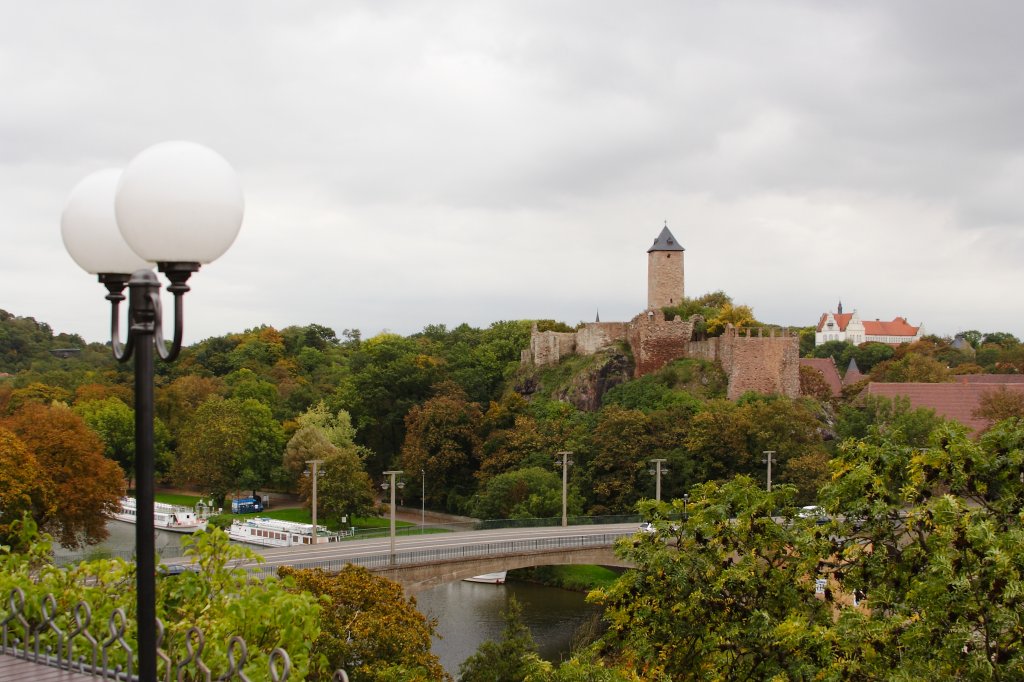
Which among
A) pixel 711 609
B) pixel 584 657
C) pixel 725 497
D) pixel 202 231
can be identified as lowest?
pixel 584 657

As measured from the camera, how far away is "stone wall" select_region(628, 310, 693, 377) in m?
51.7

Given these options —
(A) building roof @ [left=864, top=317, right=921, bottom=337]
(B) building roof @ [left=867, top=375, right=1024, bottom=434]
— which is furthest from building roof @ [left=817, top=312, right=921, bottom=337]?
(B) building roof @ [left=867, top=375, right=1024, bottom=434]

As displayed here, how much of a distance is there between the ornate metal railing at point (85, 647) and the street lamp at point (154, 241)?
144 cm

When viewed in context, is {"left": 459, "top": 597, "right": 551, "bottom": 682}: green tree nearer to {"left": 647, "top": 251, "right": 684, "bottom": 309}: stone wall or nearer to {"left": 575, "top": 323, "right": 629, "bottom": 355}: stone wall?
{"left": 575, "top": 323, "right": 629, "bottom": 355}: stone wall

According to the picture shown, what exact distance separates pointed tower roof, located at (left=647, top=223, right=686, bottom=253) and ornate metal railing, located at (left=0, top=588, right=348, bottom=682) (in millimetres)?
48335

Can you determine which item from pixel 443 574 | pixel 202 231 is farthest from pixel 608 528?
Answer: pixel 202 231

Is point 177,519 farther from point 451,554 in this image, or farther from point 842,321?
point 842,321

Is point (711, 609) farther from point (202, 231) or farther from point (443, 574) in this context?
point (443, 574)

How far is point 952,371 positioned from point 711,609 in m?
65.5

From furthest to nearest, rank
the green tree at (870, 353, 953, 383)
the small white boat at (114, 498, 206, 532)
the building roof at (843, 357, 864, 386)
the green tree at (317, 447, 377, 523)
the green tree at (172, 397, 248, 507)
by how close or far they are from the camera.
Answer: the building roof at (843, 357, 864, 386) < the green tree at (870, 353, 953, 383) < the green tree at (172, 397, 248, 507) < the small white boat at (114, 498, 206, 532) < the green tree at (317, 447, 377, 523)

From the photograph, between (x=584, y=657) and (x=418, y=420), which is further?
(x=418, y=420)

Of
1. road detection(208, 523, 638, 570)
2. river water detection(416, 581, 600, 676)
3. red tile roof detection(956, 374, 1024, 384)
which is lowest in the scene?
river water detection(416, 581, 600, 676)

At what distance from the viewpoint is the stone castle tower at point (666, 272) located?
179 ft

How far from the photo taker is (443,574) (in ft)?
99.5
